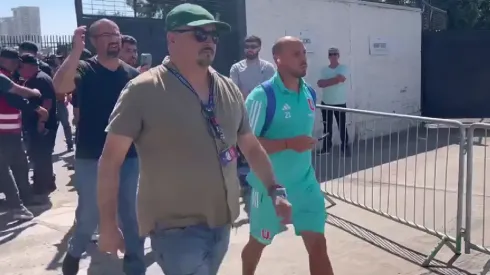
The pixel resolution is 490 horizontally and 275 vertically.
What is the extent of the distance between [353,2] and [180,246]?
361 inches

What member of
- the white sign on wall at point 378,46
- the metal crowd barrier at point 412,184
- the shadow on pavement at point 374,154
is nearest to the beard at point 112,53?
the metal crowd barrier at point 412,184

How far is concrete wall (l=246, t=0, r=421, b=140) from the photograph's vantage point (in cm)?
939

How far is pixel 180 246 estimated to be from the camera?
8.54 feet

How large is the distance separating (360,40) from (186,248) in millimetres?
9364

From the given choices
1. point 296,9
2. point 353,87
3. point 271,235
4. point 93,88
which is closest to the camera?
point 271,235

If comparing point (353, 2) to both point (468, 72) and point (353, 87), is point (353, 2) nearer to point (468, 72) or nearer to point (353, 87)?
point (353, 87)

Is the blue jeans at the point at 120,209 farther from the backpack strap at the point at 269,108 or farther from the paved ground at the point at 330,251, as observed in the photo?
the backpack strap at the point at 269,108

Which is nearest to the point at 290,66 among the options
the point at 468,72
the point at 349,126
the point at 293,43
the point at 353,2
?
the point at 293,43

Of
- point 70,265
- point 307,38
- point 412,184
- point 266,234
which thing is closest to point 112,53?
point 70,265

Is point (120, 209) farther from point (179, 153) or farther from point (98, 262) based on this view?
point (179, 153)

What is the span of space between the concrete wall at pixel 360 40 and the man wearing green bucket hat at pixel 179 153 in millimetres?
6034

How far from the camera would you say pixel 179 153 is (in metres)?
2.59

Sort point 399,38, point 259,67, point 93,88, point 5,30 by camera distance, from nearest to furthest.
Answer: point 93,88 → point 259,67 → point 399,38 → point 5,30

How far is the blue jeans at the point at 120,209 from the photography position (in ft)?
13.6
